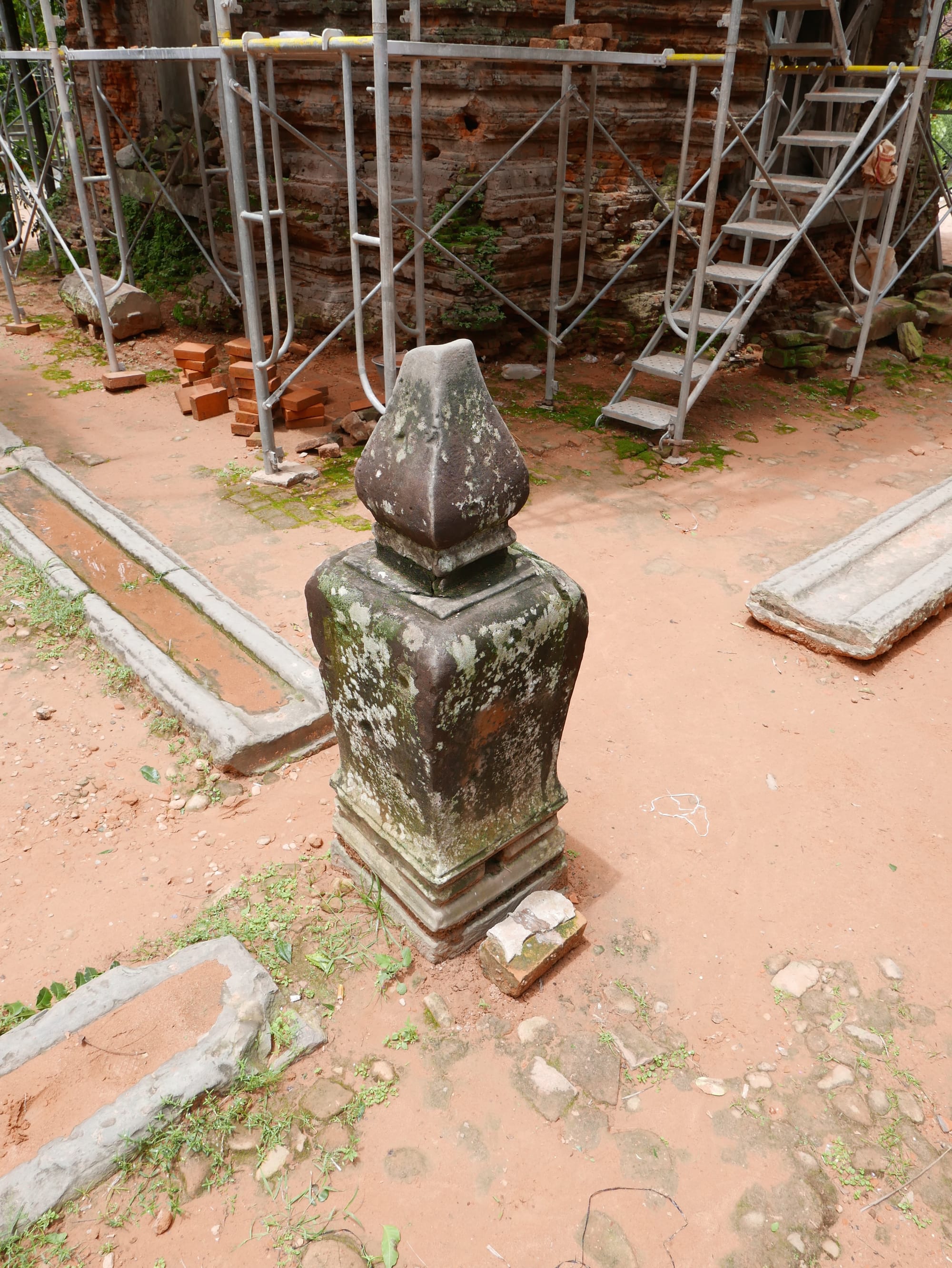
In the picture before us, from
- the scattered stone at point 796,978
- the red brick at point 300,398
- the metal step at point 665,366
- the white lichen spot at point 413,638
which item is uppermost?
the white lichen spot at point 413,638

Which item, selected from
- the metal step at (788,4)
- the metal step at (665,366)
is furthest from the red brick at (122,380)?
the metal step at (788,4)

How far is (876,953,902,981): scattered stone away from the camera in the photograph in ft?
9.71

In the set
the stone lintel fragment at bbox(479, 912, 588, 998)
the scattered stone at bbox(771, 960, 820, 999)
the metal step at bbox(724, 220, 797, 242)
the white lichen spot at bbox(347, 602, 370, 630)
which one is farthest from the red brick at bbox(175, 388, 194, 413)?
the scattered stone at bbox(771, 960, 820, 999)

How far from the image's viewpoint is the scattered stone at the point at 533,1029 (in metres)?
2.72

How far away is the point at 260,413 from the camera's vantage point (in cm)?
648

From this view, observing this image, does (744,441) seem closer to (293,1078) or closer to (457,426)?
(457,426)

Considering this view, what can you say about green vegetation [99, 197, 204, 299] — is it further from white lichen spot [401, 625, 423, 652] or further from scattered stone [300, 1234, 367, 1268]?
scattered stone [300, 1234, 367, 1268]

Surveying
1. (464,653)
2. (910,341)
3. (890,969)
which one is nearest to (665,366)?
(910,341)

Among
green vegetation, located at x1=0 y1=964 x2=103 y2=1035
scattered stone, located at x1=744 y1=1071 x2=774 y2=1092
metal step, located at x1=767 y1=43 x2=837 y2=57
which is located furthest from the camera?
metal step, located at x1=767 y1=43 x2=837 y2=57

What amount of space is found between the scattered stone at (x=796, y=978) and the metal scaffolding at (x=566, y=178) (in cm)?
412

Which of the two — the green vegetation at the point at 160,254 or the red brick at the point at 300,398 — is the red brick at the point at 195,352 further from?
the green vegetation at the point at 160,254

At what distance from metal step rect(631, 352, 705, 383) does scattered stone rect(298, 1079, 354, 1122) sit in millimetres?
5891

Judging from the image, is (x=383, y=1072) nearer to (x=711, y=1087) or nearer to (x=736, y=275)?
(x=711, y=1087)

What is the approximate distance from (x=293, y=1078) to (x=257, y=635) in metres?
2.35
